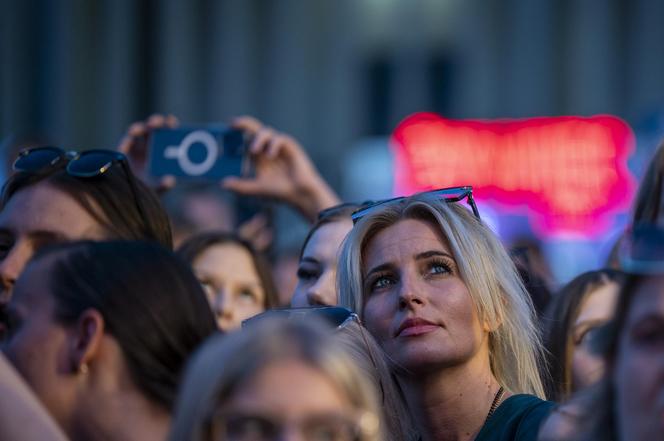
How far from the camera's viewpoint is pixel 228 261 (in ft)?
17.0

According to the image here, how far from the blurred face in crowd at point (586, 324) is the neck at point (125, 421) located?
6.28 feet

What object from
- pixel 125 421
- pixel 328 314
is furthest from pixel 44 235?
pixel 125 421

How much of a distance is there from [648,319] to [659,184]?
47cm

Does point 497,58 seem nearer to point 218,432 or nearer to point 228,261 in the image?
point 228,261

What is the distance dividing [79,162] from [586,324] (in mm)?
1774

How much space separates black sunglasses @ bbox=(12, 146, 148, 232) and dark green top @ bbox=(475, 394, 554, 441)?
1080 millimetres

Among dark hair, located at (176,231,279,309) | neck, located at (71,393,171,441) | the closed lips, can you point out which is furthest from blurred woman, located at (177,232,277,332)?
neck, located at (71,393,171,441)

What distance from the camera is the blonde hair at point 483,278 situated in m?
3.67

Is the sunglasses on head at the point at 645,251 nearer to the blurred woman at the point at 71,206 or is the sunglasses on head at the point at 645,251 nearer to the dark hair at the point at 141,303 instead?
the dark hair at the point at 141,303

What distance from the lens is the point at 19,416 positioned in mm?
2352

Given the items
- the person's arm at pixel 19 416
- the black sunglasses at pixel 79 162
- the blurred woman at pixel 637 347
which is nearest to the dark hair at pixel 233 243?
the black sunglasses at pixel 79 162

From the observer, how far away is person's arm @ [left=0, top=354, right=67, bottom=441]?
2.34 meters

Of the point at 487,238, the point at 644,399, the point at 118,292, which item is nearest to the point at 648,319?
the point at 644,399

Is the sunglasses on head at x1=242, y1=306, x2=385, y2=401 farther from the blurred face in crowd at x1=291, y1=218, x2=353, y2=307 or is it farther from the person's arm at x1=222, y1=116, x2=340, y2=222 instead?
the person's arm at x1=222, y1=116, x2=340, y2=222
